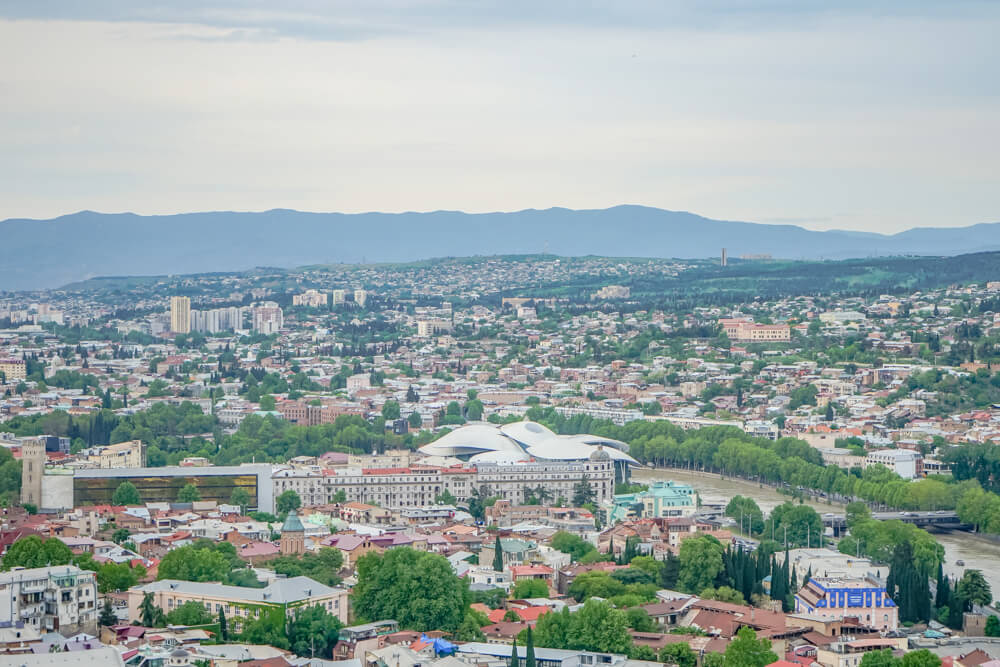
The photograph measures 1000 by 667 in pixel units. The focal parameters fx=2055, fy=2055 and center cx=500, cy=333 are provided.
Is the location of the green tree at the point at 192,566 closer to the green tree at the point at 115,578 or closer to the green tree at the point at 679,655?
the green tree at the point at 115,578

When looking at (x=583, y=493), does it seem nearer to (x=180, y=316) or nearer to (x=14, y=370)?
(x=14, y=370)

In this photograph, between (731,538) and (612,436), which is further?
(612,436)

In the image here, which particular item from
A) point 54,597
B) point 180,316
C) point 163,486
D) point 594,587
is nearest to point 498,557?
point 594,587

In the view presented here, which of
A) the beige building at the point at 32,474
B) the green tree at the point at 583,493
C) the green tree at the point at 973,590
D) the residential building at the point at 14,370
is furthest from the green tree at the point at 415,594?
the residential building at the point at 14,370

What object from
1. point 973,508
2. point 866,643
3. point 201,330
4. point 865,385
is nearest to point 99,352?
point 201,330

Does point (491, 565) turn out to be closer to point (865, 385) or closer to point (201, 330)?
point (865, 385)
